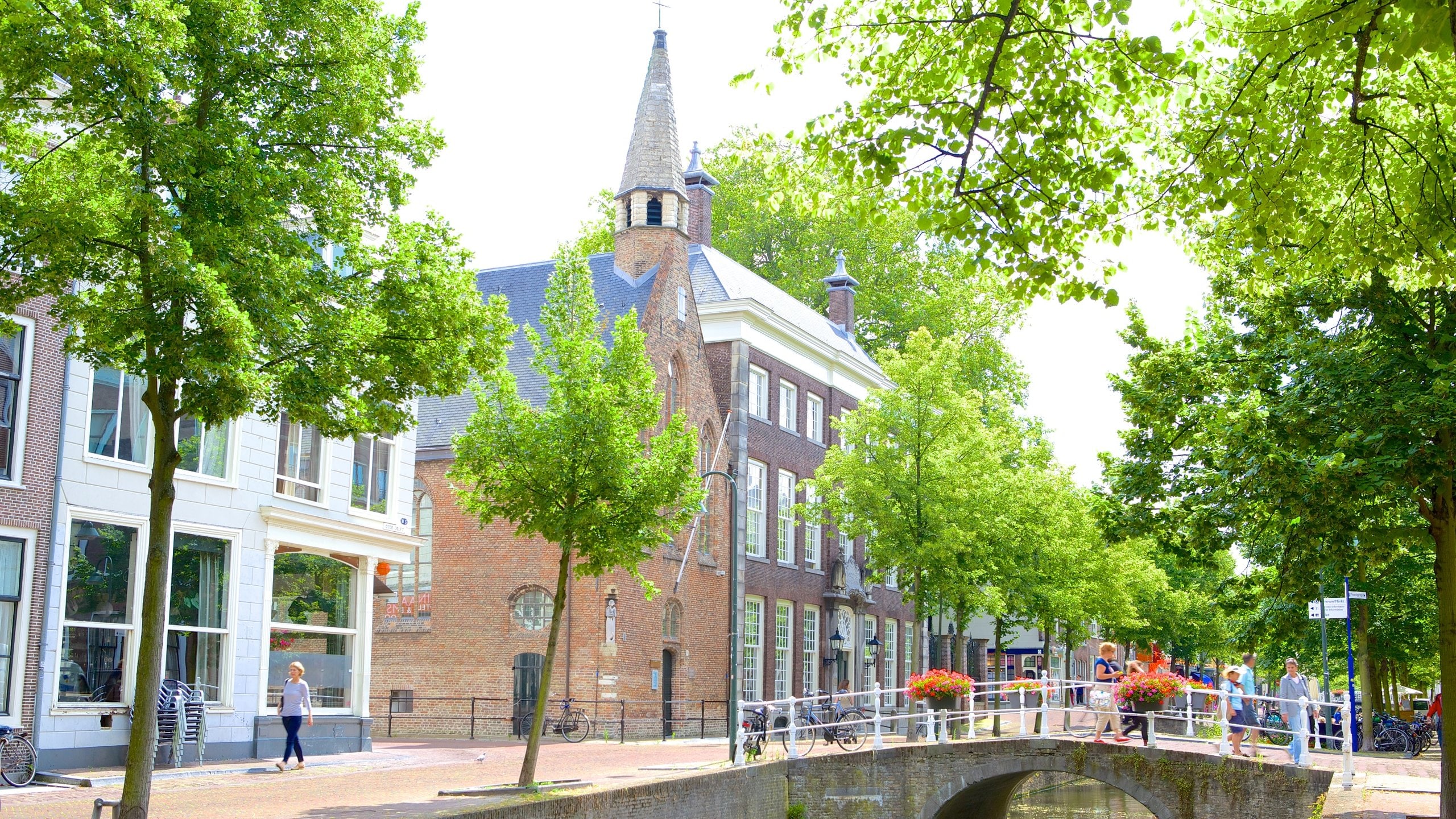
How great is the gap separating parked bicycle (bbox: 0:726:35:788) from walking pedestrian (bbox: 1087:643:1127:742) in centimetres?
1550

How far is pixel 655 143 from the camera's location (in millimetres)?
35781

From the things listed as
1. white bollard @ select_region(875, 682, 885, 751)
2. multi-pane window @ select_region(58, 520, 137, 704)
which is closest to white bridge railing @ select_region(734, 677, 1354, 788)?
white bollard @ select_region(875, 682, 885, 751)

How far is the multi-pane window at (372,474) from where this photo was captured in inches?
938

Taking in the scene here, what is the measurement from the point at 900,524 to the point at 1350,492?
16.3m

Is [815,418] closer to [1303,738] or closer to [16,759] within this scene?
[1303,738]

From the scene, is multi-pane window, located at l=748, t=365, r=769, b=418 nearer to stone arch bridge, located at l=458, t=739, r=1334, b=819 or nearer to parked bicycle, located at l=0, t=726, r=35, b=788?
stone arch bridge, located at l=458, t=739, r=1334, b=819

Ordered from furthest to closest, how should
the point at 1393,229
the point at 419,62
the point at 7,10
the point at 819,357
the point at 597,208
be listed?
the point at 597,208, the point at 819,357, the point at 419,62, the point at 1393,229, the point at 7,10

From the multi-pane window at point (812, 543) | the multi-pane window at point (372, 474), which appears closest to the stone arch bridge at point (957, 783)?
the multi-pane window at point (372, 474)

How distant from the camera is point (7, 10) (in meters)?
9.91

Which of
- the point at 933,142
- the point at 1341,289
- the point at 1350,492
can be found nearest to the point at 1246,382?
the point at 1341,289

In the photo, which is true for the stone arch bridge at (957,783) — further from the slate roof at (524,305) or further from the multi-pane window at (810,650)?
the multi-pane window at (810,650)

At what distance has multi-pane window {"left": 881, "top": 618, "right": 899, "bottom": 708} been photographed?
4672cm

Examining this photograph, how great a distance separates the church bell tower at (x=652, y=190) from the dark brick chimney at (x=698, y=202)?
460cm

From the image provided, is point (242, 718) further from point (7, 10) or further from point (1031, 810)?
point (1031, 810)
